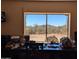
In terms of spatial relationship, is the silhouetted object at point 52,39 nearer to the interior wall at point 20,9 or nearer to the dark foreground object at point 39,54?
the interior wall at point 20,9

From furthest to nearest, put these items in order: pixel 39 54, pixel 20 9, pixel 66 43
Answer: pixel 20 9
pixel 66 43
pixel 39 54

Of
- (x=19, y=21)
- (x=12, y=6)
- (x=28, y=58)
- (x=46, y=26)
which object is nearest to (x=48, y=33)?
(x=46, y=26)

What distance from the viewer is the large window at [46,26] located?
24.4 ft

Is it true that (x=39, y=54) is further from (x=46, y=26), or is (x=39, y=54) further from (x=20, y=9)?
(x=20, y=9)

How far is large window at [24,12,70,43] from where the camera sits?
24.4ft

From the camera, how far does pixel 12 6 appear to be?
24.8 ft

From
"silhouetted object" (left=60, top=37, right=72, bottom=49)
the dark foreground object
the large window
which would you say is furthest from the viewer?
the large window

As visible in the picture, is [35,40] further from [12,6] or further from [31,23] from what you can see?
[12,6]

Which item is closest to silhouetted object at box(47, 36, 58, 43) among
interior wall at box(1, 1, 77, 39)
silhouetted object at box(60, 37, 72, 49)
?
silhouetted object at box(60, 37, 72, 49)

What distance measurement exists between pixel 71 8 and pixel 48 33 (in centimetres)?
118

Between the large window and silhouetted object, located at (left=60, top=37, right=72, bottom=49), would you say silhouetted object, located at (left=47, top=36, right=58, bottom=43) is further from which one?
silhouetted object, located at (left=60, top=37, right=72, bottom=49)

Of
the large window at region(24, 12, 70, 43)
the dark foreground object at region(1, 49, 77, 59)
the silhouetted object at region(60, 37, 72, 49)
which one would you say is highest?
the large window at region(24, 12, 70, 43)

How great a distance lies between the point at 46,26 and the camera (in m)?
7.53

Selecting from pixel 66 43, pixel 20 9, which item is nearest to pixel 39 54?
pixel 66 43
